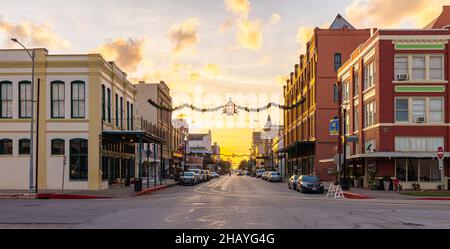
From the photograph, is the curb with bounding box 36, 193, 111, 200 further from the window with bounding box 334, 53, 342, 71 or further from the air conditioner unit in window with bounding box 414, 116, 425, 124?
the window with bounding box 334, 53, 342, 71

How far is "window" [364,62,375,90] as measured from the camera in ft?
166

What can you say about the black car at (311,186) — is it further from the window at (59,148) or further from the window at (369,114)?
the window at (59,148)

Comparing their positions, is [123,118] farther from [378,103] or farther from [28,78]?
[378,103]

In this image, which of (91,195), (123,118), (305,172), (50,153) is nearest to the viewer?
(91,195)

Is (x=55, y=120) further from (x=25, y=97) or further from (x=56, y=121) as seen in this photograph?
(x=25, y=97)

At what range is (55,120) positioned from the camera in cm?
4581

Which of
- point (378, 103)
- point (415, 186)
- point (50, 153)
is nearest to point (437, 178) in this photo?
point (415, 186)

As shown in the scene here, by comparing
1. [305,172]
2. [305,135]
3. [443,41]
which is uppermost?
[443,41]

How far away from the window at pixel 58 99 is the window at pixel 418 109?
2884cm

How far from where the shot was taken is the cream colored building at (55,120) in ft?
149

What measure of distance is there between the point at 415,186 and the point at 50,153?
29.5 m

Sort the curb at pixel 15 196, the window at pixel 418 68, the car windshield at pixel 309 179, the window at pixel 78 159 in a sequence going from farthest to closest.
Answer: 1. the window at pixel 418 68
2. the window at pixel 78 159
3. the car windshield at pixel 309 179
4. the curb at pixel 15 196

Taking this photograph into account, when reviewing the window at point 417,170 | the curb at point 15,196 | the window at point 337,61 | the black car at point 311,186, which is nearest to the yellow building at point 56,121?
the curb at point 15,196

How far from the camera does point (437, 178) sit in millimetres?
46969
